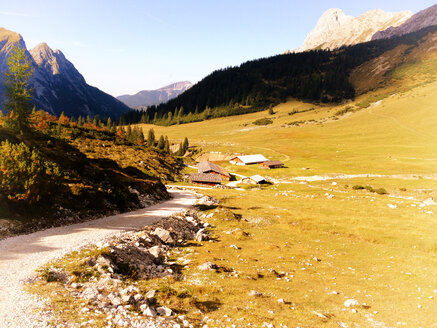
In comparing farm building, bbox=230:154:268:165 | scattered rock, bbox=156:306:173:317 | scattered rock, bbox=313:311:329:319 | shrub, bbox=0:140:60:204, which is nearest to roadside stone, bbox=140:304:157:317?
scattered rock, bbox=156:306:173:317

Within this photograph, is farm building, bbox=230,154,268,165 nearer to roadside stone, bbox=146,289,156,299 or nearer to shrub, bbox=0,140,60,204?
shrub, bbox=0,140,60,204

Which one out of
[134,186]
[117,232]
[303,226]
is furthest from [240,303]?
[134,186]

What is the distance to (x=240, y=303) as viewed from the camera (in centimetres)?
1343

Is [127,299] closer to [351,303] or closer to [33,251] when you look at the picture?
[33,251]

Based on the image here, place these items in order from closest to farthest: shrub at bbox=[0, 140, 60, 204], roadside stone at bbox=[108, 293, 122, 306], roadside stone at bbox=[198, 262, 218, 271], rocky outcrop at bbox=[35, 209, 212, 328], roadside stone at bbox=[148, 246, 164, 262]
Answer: rocky outcrop at bbox=[35, 209, 212, 328], roadside stone at bbox=[108, 293, 122, 306], roadside stone at bbox=[198, 262, 218, 271], roadside stone at bbox=[148, 246, 164, 262], shrub at bbox=[0, 140, 60, 204]

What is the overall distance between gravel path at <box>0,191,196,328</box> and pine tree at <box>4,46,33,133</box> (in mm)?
23257

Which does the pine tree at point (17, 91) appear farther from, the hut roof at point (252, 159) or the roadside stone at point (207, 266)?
the hut roof at point (252, 159)

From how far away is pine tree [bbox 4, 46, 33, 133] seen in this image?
35969 millimetres

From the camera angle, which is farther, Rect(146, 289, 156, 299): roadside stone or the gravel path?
Rect(146, 289, 156, 299): roadside stone

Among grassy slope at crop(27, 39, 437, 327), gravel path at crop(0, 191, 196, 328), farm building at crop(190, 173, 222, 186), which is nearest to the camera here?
gravel path at crop(0, 191, 196, 328)

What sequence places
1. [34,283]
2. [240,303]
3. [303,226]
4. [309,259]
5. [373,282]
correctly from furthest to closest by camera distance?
[303,226]
[309,259]
[373,282]
[240,303]
[34,283]

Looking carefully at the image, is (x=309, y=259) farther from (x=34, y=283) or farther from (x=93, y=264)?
(x=34, y=283)

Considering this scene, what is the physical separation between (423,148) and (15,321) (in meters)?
184

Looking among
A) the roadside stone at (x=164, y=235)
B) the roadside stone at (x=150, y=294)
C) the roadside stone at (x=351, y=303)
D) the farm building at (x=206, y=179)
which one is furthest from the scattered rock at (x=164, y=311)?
the farm building at (x=206, y=179)
